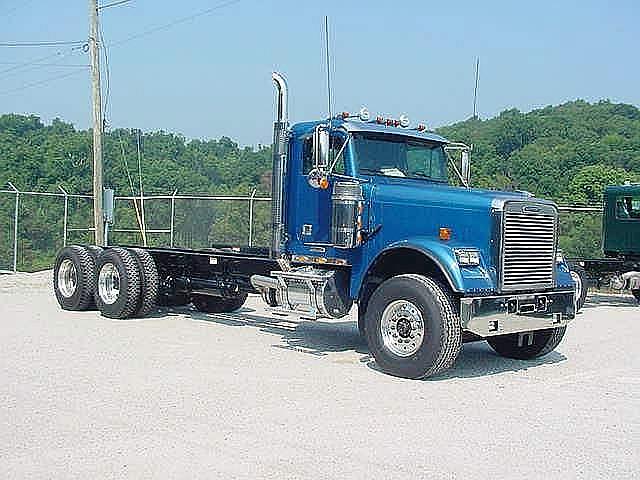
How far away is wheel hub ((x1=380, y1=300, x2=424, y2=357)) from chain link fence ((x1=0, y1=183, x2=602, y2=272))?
12.4m

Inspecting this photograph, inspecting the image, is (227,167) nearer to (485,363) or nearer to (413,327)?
(485,363)

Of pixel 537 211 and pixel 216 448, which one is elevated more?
pixel 537 211

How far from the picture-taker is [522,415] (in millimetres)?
7645

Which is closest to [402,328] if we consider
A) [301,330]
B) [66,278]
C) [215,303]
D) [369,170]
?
[369,170]

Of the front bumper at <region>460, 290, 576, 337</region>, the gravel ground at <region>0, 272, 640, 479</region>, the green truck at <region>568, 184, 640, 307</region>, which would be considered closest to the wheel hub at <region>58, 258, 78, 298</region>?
the gravel ground at <region>0, 272, 640, 479</region>

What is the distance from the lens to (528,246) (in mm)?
9586

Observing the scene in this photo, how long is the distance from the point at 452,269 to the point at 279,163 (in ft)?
10.6

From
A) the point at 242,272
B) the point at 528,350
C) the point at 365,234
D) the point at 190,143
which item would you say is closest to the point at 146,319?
the point at 242,272

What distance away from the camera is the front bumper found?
904 cm

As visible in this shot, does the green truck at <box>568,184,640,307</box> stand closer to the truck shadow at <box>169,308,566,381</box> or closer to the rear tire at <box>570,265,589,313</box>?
the rear tire at <box>570,265,589,313</box>

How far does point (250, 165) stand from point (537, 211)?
29.9 metres

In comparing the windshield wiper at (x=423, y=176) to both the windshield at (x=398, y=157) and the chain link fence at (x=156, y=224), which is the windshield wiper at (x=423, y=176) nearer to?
the windshield at (x=398, y=157)

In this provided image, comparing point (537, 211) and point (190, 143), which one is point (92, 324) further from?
point (190, 143)

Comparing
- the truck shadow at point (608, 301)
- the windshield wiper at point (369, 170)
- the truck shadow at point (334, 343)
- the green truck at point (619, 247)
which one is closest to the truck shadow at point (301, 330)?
the truck shadow at point (334, 343)
